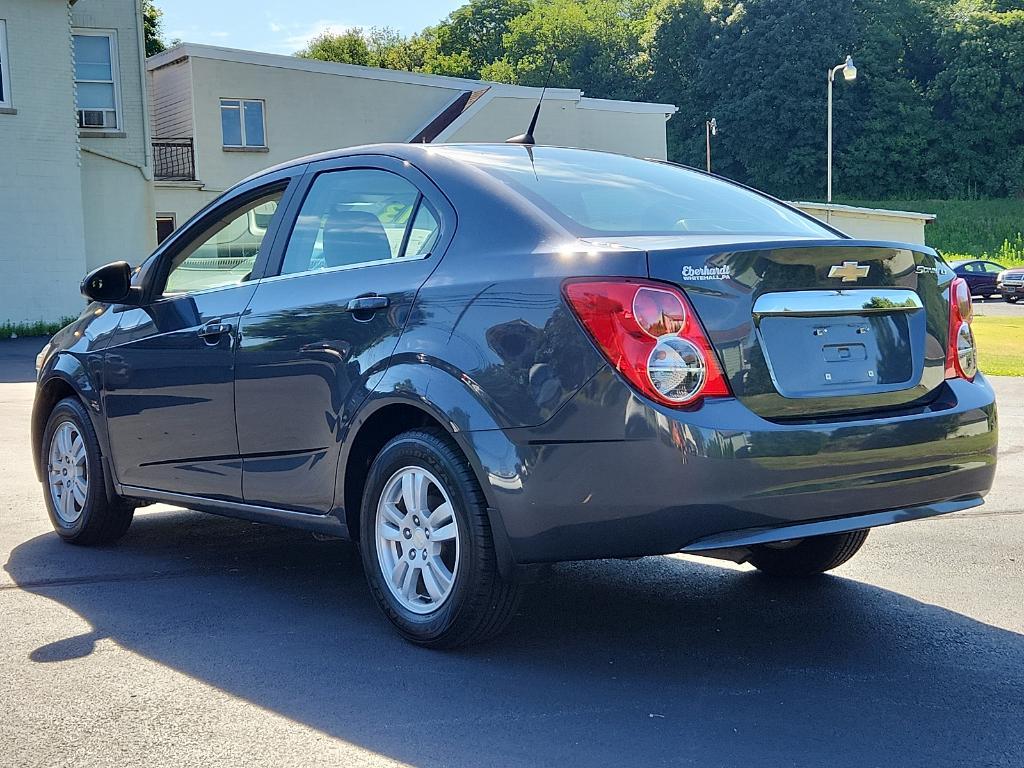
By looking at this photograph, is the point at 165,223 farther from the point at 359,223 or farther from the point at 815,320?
the point at 815,320

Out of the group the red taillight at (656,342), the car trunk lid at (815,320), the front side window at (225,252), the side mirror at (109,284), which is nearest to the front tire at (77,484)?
the side mirror at (109,284)

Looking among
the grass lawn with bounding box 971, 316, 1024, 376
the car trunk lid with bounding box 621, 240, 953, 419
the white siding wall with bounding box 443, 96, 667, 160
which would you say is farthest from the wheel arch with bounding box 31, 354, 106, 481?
the white siding wall with bounding box 443, 96, 667, 160

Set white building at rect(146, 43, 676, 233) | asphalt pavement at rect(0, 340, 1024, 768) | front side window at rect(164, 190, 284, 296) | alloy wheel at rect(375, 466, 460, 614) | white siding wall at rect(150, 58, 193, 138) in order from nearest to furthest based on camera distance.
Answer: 1. asphalt pavement at rect(0, 340, 1024, 768)
2. alloy wheel at rect(375, 466, 460, 614)
3. front side window at rect(164, 190, 284, 296)
4. white building at rect(146, 43, 676, 233)
5. white siding wall at rect(150, 58, 193, 138)

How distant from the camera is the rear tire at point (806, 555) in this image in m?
5.21

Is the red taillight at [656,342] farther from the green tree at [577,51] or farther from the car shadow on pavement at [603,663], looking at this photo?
the green tree at [577,51]

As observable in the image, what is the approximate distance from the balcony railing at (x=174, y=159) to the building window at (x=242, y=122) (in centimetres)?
100

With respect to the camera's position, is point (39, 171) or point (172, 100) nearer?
point (39, 171)

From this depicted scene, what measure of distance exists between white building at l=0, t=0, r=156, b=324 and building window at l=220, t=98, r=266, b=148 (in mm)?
5725

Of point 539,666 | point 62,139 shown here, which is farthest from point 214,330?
point 62,139

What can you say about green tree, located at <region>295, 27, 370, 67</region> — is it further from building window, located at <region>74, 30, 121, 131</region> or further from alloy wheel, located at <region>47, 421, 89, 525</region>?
alloy wheel, located at <region>47, 421, 89, 525</region>

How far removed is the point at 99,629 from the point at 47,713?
0.98m

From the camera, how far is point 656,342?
3842 millimetres

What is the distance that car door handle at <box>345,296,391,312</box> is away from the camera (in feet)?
14.9

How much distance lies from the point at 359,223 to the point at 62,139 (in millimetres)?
22713
